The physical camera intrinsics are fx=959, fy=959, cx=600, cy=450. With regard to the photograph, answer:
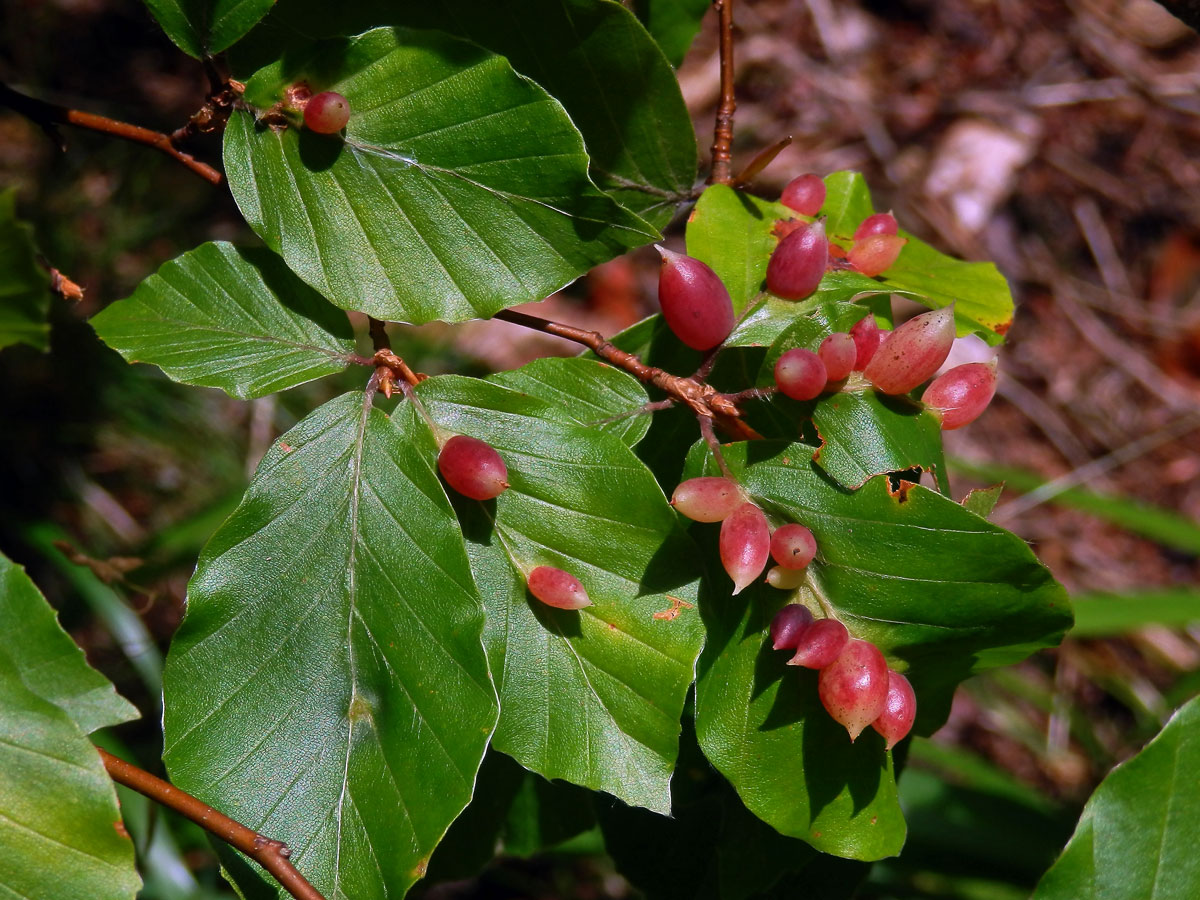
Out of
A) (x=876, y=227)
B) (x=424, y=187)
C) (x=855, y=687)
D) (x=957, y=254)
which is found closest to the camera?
(x=855, y=687)

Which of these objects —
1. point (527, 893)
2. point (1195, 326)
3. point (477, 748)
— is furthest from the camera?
point (1195, 326)

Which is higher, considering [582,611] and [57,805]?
[57,805]

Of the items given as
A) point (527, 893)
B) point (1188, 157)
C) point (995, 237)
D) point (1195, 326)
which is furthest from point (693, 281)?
point (1188, 157)

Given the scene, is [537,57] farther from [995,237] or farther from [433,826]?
[995,237]

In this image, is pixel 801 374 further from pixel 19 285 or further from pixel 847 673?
pixel 19 285

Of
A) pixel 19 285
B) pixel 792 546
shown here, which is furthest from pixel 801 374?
pixel 19 285

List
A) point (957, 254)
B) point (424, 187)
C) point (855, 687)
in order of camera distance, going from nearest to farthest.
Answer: point (855, 687) → point (424, 187) → point (957, 254)

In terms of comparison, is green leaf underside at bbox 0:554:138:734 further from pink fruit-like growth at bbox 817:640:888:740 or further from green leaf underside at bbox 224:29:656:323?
pink fruit-like growth at bbox 817:640:888:740
